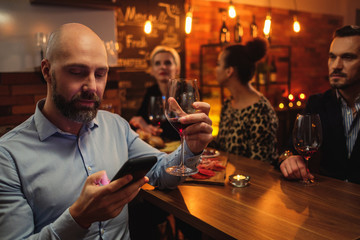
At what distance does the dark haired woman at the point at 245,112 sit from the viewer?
2.48 meters

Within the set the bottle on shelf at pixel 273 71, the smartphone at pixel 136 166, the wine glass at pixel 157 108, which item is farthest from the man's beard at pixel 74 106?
the bottle on shelf at pixel 273 71

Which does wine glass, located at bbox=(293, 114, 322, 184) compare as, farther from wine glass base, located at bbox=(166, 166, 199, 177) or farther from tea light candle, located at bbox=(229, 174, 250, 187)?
wine glass base, located at bbox=(166, 166, 199, 177)

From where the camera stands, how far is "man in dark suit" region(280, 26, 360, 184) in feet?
6.00

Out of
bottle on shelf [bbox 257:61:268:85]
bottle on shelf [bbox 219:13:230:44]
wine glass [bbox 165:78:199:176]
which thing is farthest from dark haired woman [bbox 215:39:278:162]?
bottle on shelf [bbox 257:61:268:85]

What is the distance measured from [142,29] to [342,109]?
2892 millimetres

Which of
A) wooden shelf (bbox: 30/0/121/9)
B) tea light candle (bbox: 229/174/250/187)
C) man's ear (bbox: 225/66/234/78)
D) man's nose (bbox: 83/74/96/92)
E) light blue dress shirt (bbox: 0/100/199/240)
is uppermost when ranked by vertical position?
wooden shelf (bbox: 30/0/121/9)

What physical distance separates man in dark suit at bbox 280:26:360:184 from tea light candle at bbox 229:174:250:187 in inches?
25.7

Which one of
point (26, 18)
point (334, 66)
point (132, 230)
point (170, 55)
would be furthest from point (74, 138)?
point (170, 55)

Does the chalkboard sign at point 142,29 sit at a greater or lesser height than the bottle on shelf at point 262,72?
greater

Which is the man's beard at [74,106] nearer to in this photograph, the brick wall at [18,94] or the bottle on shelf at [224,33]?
the brick wall at [18,94]

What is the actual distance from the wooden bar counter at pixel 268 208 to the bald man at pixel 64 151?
5.6 inches

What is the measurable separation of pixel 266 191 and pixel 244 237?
42cm

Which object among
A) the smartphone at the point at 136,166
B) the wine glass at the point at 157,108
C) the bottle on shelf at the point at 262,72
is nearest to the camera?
the smartphone at the point at 136,166

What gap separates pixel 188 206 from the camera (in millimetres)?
1203
